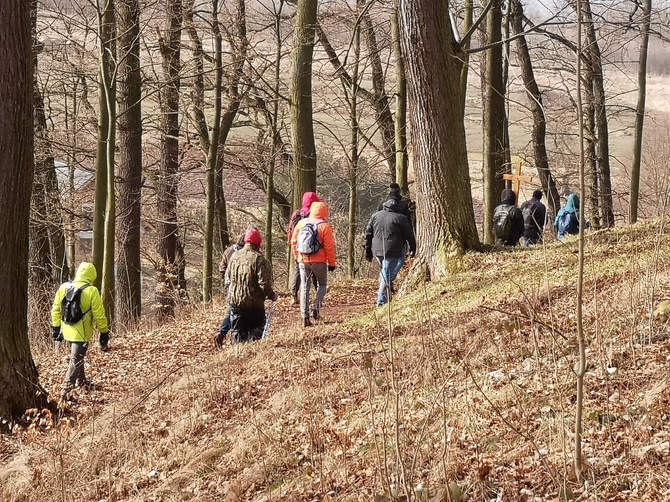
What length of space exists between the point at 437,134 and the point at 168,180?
33.3ft

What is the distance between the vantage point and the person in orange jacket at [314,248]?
33.7 ft

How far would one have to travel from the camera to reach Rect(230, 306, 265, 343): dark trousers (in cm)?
947

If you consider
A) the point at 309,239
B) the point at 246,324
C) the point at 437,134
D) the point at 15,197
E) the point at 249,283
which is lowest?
the point at 246,324

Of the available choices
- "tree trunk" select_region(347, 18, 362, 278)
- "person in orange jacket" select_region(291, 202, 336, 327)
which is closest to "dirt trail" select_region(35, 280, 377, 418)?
"person in orange jacket" select_region(291, 202, 336, 327)

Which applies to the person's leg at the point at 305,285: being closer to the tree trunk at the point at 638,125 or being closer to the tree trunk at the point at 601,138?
the tree trunk at the point at 638,125

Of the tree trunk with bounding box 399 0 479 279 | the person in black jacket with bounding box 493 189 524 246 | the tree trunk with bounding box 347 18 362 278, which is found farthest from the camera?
the tree trunk with bounding box 347 18 362 278

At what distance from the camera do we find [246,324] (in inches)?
375

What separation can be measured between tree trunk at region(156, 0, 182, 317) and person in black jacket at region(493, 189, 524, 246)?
7.57m

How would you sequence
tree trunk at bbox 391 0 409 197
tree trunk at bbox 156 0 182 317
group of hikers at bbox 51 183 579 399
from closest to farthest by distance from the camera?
group of hikers at bbox 51 183 579 399 → tree trunk at bbox 156 0 182 317 → tree trunk at bbox 391 0 409 197

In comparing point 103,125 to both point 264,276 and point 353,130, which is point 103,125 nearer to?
point 264,276

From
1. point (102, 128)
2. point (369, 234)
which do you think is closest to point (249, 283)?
point (369, 234)

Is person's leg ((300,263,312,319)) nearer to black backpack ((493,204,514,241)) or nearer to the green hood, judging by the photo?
the green hood

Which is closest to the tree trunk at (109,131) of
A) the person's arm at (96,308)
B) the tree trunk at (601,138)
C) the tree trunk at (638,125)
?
the person's arm at (96,308)

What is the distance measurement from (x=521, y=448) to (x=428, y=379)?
1.29 m
